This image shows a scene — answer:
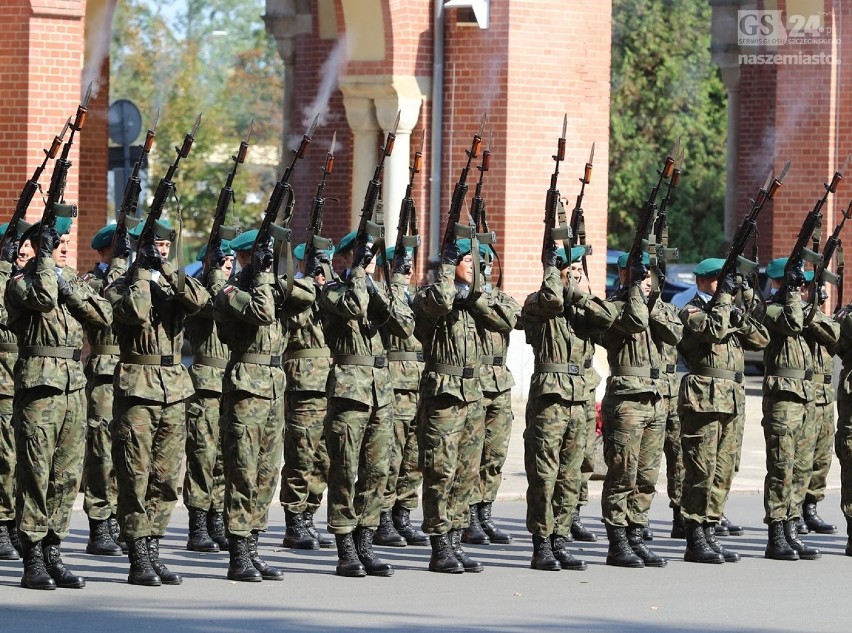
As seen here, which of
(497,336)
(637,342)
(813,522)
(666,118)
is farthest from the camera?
(666,118)

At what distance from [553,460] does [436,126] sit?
9115mm

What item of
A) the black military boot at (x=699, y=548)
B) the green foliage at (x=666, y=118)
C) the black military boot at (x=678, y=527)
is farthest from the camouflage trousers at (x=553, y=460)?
the green foliage at (x=666, y=118)

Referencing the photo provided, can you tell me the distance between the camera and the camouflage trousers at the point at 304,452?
11180mm

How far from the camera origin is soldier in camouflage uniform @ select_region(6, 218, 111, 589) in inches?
363

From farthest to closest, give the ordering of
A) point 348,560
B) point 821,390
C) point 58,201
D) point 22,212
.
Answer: point 821,390
point 348,560
point 22,212
point 58,201

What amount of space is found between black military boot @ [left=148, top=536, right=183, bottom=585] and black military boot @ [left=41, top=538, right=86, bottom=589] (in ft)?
1.42

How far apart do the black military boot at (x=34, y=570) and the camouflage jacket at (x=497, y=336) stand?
2.90 metres

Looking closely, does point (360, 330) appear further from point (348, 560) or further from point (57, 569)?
point (57, 569)

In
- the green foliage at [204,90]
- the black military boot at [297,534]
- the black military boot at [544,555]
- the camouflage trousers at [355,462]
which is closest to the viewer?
the camouflage trousers at [355,462]

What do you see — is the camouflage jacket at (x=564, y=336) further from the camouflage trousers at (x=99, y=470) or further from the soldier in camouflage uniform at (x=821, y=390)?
the camouflage trousers at (x=99, y=470)

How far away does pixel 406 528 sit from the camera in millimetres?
11633

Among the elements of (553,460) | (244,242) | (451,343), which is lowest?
(553,460)

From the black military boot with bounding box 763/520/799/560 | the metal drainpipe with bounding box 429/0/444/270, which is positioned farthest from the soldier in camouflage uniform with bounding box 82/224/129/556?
the metal drainpipe with bounding box 429/0/444/270

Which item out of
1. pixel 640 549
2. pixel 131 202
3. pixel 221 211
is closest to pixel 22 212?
pixel 131 202
